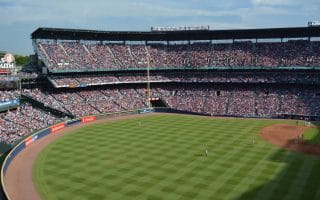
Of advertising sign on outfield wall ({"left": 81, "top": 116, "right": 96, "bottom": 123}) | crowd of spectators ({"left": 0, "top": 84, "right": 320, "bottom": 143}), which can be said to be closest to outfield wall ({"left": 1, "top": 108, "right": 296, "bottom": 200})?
advertising sign on outfield wall ({"left": 81, "top": 116, "right": 96, "bottom": 123})

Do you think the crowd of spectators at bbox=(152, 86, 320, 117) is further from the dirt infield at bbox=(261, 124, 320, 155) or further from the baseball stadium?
the dirt infield at bbox=(261, 124, 320, 155)

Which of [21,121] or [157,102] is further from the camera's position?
[157,102]

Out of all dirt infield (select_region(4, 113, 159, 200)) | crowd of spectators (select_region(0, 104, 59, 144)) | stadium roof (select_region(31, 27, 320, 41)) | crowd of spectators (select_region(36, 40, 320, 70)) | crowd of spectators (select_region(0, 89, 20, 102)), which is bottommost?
dirt infield (select_region(4, 113, 159, 200))

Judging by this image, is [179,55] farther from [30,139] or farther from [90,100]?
[30,139]

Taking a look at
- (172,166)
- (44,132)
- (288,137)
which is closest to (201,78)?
(288,137)

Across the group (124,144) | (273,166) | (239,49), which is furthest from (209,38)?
(273,166)
